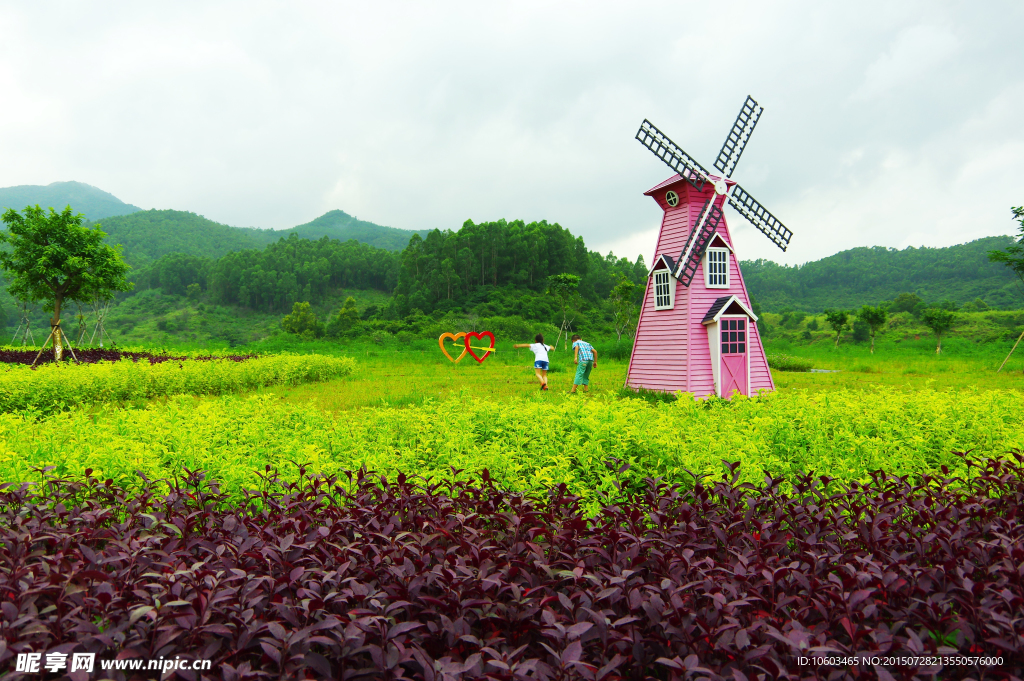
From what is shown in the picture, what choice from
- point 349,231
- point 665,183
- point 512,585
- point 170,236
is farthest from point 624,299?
point 349,231

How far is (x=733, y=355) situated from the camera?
11547 millimetres

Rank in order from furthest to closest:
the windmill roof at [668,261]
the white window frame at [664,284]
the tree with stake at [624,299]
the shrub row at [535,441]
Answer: the tree with stake at [624,299]
the white window frame at [664,284]
the windmill roof at [668,261]
the shrub row at [535,441]

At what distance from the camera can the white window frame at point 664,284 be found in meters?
11.9

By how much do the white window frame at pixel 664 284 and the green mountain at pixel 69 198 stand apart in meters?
179

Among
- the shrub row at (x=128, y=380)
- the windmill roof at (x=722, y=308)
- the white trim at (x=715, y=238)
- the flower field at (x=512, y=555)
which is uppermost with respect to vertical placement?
the white trim at (x=715, y=238)

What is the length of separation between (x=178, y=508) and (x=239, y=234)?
378 ft

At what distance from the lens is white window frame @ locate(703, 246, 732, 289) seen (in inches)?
465

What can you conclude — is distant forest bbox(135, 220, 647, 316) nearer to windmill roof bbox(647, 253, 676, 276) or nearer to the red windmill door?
windmill roof bbox(647, 253, 676, 276)

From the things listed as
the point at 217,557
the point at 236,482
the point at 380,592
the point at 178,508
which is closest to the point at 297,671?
the point at 380,592

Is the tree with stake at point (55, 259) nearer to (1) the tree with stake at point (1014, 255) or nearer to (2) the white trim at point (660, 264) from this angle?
(2) the white trim at point (660, 264)

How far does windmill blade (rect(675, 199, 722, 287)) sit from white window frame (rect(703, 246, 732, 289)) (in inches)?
9.1

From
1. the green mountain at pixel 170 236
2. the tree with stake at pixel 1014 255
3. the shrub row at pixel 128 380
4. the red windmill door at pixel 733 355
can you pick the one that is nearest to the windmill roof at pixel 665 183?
the red windmill door at pixel 733 355

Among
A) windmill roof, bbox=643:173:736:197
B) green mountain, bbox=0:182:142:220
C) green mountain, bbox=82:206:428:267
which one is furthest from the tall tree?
green mountain, bbox=0:182:142:220

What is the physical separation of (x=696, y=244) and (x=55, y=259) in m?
18.9
